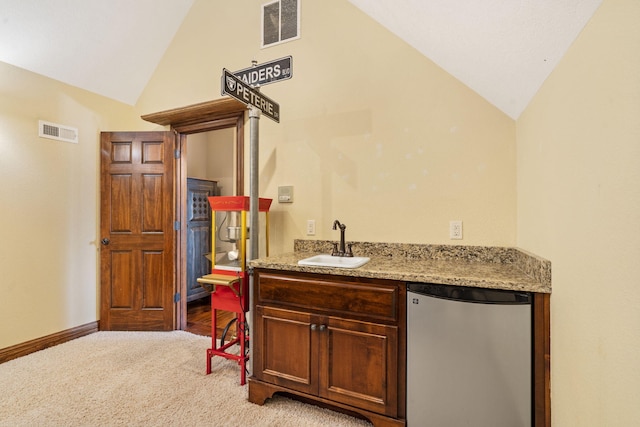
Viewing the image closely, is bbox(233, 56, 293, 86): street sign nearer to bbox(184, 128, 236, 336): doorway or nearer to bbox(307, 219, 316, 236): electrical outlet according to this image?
bbox(307, 219, 316, 236): electrical outlet

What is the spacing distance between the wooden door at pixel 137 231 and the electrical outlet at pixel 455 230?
2.76m

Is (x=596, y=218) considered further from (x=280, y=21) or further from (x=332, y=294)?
(x=280, y=21)

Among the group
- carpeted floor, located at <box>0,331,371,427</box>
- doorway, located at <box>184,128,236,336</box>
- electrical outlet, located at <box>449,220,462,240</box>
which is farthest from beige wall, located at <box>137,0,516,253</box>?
doorway, located at <box>184,128,236,336</box>

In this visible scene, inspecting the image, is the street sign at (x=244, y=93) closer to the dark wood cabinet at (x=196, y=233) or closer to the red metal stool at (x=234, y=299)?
the red metal stool at (x=234, y=299)

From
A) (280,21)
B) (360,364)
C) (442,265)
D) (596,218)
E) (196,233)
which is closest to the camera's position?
(596,218)

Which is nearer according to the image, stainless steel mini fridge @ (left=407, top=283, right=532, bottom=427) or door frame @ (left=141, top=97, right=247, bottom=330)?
stainless steel mini fridge @ (left=407, top=283, right=532, bottom=427)

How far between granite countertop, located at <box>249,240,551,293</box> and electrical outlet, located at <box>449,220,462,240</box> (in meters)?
0.07

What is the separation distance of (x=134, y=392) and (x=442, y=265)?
2283mm

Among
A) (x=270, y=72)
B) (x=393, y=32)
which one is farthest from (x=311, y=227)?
(x=393, y=32)

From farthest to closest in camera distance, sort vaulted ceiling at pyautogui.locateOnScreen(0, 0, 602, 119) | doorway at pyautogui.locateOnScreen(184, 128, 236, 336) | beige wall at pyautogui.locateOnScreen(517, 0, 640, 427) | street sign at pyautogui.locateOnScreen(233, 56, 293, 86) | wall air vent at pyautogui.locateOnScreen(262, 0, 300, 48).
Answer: doorway at pyautogui.locateOnScreen(184, 128, 236, 336) < wall air vent at pyautogui.locateOnScreen(262, 0, 300, 48) < street sign at pyautogui.locateOnScreen(233, 56, 293, 86) < vaulted ceiling at pyautogui.locateOnScreen(0, 0, 602, 119) < beige wall at pyautogui.locateOnScreen(517, 0, 640, 427)

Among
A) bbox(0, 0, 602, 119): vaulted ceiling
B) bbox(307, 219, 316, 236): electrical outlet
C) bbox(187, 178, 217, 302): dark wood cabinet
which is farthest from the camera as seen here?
bbox(187, 178, 217, 302): dark wood cabinet

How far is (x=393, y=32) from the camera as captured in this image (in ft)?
7.29

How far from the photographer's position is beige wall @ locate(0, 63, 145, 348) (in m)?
2.58

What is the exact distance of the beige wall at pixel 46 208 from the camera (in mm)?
2584
